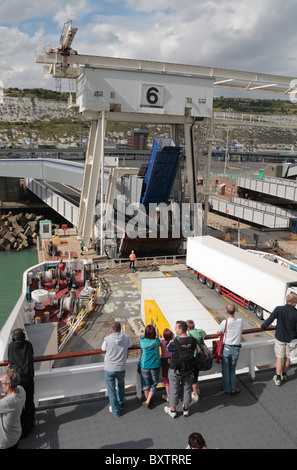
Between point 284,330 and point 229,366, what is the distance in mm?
1354

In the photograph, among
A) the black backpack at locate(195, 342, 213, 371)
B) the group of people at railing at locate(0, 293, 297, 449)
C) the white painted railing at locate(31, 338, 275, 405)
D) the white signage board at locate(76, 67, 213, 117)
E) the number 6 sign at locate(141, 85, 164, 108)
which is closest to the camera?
the group of people at railing at locate(0, 293, 297, 449)

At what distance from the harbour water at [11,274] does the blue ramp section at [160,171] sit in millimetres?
12961

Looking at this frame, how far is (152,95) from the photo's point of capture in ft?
89.2

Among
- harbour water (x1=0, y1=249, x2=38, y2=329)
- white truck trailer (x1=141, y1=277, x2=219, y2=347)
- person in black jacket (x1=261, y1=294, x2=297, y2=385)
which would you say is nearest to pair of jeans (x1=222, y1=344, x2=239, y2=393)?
person in black jacket (x1=261, y1=294, x2=297, y2=385)

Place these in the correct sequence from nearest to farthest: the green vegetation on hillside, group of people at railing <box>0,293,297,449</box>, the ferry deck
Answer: group of people at railing <box>0,293,297,449</box> < the ferry deck < the green vegetation on hillside

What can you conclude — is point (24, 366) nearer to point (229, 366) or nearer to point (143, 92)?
point (229, 366)

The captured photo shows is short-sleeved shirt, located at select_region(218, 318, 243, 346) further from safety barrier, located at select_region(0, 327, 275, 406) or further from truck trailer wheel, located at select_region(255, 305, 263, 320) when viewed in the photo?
truck trailer wheel, located at select_region(255, 305, 263, 320)

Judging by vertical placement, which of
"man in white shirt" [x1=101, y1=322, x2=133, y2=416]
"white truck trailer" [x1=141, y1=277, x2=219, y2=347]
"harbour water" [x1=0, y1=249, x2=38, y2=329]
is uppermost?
"man in white shirt" [x1=101, y1=322, x2=133, y2=416]

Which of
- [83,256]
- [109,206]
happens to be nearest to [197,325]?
[83,256]

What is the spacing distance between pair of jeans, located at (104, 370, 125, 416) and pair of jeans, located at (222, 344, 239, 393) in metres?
2.01

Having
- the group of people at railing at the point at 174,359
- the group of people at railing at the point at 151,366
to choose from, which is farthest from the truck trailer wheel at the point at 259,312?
the group of people at railing at the point at 174,359

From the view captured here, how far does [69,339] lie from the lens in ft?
51.5

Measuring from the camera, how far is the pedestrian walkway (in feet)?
18.4

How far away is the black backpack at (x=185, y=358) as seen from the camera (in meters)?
6.04
